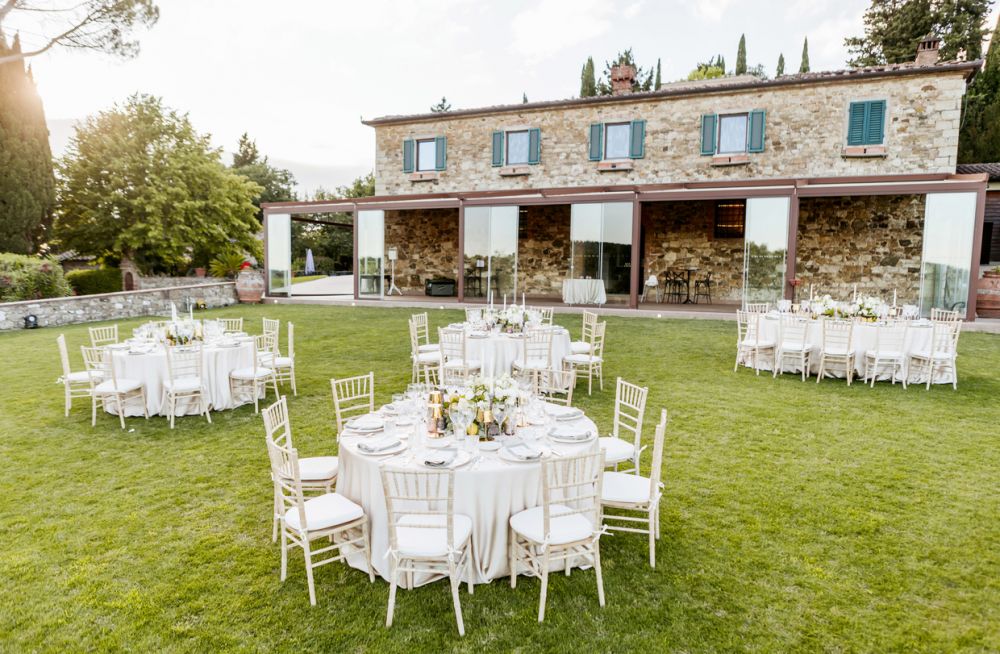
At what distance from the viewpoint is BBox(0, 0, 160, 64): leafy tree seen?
16.3 m

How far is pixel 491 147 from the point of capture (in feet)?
64.7

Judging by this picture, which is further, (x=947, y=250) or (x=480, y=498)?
(x=947, y=250)

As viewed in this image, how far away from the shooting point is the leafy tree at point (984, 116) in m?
22.5

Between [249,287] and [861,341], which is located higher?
[249,287]

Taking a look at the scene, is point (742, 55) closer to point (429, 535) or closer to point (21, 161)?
point (21, 161)

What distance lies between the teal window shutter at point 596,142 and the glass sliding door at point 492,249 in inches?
124

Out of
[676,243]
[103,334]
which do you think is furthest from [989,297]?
[103,334]

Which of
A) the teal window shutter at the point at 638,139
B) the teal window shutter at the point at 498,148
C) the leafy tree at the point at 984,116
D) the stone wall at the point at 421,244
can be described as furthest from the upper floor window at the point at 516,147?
the leafy tree at the point at 984,116

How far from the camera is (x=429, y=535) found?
325 centimetres

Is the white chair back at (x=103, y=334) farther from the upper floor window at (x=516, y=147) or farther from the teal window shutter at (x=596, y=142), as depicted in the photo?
the teal window shutter at (x=596, y=142)

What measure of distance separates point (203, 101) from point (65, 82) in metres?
7.38

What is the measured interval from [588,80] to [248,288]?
25.1 metres

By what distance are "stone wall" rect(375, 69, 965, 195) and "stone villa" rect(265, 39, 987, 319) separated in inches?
1.6

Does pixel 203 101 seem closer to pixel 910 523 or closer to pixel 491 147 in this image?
pixel 491 147
